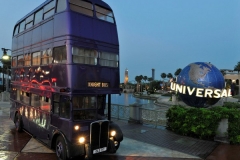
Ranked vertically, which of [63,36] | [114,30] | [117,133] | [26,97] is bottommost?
[117,133]

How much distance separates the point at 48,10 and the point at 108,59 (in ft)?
10.1

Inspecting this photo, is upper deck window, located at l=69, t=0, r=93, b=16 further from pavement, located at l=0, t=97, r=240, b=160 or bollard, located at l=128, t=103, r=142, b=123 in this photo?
bollard, located at l=128, t=103, r=142, b=123

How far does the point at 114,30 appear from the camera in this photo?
8.12m

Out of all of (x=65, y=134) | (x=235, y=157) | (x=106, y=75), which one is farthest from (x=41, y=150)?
(x=235, y=157)

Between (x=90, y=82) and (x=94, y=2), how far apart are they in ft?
9.81

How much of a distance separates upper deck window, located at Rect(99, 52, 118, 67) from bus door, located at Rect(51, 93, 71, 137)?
5.95 ft

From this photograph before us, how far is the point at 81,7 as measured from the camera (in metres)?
7.34

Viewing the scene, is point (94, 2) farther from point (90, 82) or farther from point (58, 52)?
point (90, 82)

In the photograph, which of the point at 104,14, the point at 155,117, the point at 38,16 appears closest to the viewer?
the point at 104,14

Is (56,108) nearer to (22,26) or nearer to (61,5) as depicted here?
(61,5)

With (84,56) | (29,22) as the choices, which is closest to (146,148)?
(84,56)

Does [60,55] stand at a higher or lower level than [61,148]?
higher

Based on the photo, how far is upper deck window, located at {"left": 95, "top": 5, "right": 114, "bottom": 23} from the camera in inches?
308

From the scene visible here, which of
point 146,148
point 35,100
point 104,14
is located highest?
point 104,14
